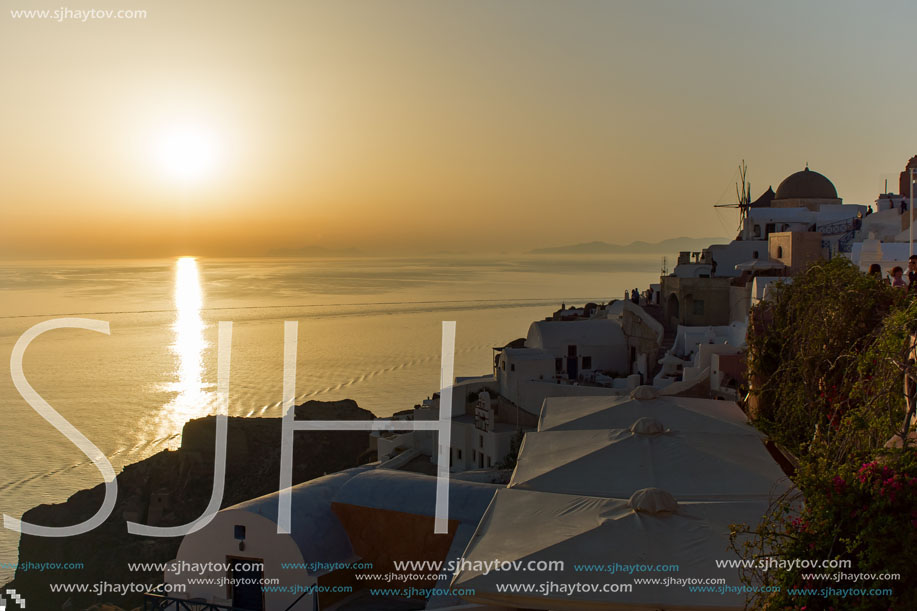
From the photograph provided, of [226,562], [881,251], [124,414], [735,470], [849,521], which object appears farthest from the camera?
[124,414]

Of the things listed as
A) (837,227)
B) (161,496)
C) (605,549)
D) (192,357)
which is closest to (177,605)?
(605,549)

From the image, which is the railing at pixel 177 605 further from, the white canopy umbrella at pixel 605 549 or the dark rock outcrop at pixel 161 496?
the dark rock outcrop at pixel 161 496

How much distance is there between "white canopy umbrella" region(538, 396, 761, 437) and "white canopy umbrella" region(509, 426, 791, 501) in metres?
0.44

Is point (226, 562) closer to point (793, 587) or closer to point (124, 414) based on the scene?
point (793, 587)

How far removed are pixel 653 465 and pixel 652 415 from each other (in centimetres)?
182

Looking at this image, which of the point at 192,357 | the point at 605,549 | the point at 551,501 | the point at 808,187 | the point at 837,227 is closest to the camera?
the point at 605,549

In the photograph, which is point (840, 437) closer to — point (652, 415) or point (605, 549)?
point (605, 549)

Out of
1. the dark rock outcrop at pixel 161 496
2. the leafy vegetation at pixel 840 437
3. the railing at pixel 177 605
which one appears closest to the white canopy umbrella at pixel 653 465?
the leafy vegetation at pixel 840 437

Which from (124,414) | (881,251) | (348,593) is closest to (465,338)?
(124,414)

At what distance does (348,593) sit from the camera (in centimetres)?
993

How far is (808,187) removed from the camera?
35.6 m

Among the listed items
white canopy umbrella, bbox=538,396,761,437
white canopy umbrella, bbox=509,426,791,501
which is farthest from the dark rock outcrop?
white canopy umbrella, bbox=509,426,791,501

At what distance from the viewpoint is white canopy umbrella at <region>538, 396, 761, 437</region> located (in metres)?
8.33

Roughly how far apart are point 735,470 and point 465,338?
190 feet
